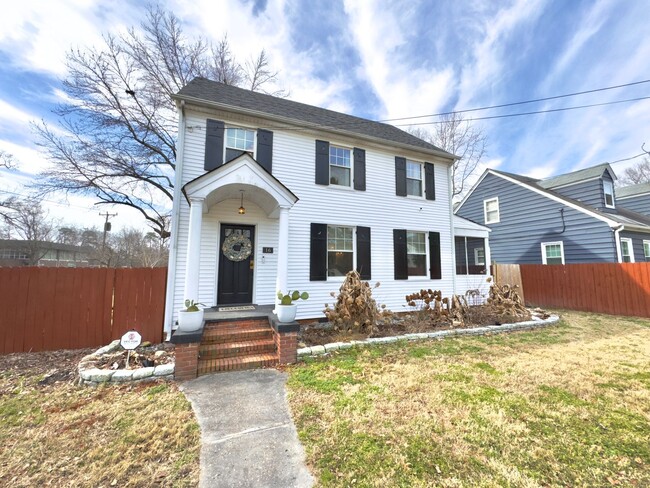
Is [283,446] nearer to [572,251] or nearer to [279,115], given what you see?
[279,115]

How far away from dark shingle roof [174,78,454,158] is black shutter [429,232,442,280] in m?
2.78

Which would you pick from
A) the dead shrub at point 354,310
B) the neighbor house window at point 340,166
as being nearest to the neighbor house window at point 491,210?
the neighbor house window at point 340,166

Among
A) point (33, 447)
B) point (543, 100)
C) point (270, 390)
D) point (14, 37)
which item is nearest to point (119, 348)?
point (33, 447)

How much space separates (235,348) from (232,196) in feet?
11.1

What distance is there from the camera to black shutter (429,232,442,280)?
8344mm

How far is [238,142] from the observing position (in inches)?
256

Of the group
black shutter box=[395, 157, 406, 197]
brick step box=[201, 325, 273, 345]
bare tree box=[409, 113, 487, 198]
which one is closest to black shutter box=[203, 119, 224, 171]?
brick step box=[201, 325, 273, 345]

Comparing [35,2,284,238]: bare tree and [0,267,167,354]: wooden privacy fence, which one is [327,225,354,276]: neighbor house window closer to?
[0,267,167,354]: wooden privacy fence

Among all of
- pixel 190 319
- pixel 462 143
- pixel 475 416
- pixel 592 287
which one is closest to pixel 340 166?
pixel 190 319

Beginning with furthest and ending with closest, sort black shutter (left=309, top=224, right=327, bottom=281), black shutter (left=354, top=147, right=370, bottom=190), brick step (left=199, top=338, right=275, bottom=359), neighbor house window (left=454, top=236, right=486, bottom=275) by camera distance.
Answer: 1. neighbor house window (left=454, top=236, right=486, bottom=275)
2. black shutter (left=354, top=147, right=370, bottom=190)
3. black shutter (left=309, top=224, right=327, bottom=281)
4. brick step (left=199, top=338, right=275, bottom=359)

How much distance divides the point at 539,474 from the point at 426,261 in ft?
21.8

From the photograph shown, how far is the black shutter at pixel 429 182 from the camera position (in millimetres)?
8633

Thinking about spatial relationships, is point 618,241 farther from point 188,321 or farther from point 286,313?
point 188,321

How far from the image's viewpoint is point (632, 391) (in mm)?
3375
